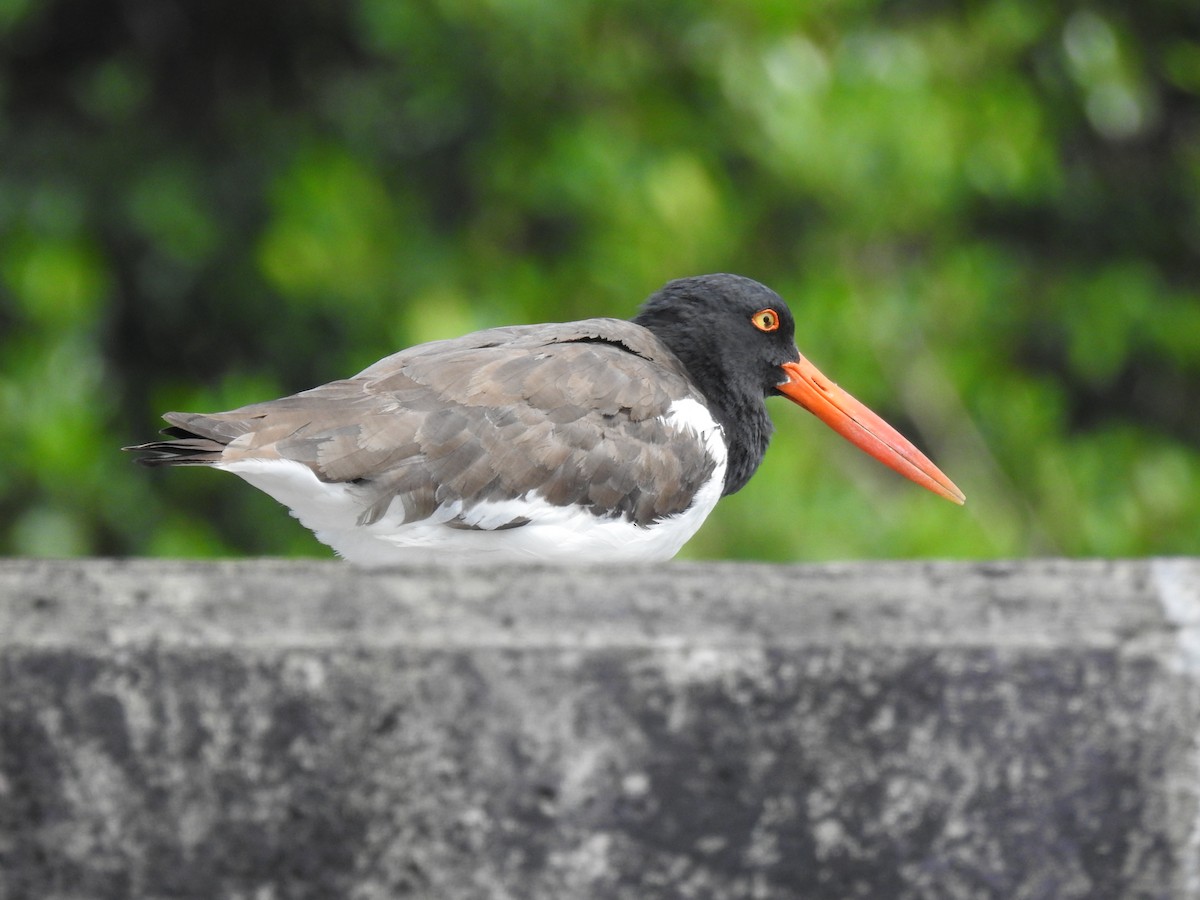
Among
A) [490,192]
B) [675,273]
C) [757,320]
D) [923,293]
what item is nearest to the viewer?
[757,320]

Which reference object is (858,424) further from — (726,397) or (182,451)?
(182,451)

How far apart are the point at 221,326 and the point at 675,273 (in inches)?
164

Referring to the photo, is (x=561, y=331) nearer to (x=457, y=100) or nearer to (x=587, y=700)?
(x=587, y=700)

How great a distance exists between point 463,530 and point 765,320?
1002mm

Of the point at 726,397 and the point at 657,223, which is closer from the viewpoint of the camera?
the point at 726,397

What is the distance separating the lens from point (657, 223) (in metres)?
6.16

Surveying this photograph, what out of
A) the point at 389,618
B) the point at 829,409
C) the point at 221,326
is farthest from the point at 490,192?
the point at 389,618

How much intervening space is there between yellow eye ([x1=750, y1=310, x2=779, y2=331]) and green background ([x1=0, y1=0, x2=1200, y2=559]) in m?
2.24

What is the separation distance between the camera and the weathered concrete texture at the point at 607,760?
60.3 inches

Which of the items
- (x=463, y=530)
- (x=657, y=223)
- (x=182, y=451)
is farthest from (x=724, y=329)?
(x=657, y=223)

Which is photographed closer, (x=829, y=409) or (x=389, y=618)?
(x=389, y=618)

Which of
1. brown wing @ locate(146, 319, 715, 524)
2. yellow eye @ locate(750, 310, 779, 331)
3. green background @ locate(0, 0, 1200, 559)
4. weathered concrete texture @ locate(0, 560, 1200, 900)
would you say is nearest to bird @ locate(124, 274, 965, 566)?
brown wing @ locate(146, 319, 715, 524)

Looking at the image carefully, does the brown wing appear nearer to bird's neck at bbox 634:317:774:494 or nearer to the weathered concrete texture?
bird's neck at bbox 634:317:774:494

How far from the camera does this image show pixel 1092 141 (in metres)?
8.91
